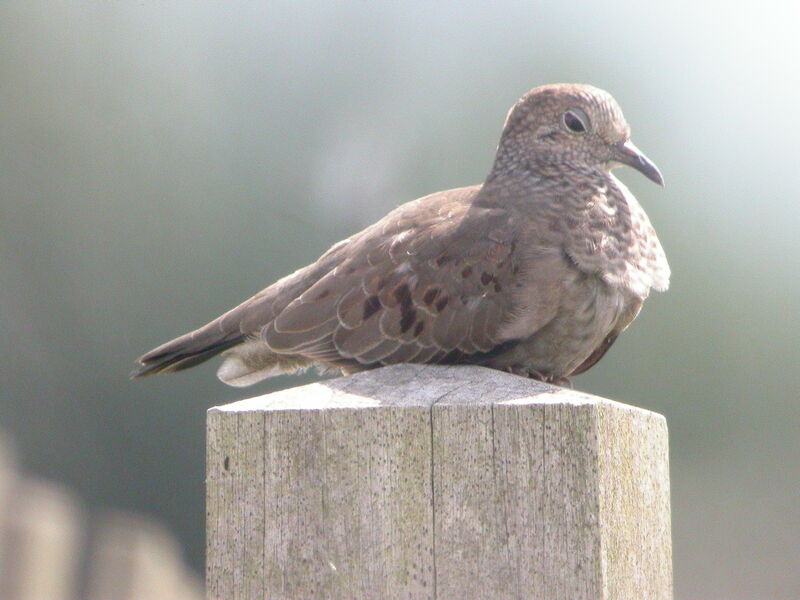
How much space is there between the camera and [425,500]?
1311mm

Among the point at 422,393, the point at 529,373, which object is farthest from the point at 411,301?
the point at 422,393

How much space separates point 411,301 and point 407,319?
0.05 metres

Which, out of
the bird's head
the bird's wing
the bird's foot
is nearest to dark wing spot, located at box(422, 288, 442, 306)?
the bird's wing

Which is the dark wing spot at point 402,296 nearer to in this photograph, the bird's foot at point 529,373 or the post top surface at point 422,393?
the bird's foot at point 529,373

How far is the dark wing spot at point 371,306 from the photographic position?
2082 millimetres

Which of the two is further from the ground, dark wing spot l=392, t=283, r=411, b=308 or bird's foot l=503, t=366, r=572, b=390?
dark wing spot l=392, t=283, r=411, b=308

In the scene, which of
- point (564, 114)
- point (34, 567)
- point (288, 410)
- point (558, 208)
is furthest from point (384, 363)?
point (34, 567)

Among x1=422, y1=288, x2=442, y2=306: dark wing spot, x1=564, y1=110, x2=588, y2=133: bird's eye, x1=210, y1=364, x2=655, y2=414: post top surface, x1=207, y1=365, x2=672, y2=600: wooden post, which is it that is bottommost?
x1=207, y1=365, x2=672, y2=600: wooden post

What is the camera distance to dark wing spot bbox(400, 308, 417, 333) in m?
2.05

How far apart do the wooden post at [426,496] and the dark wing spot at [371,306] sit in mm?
675

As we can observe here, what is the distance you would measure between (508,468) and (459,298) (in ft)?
2.70

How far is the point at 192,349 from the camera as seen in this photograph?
230 cm

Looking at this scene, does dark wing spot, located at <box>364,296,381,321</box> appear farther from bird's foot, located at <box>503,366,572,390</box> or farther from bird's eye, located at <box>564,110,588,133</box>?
bird's eye, located at <box>564,110,588,133</box>

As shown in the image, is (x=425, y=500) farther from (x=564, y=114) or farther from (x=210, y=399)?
(x=210, y=399)
